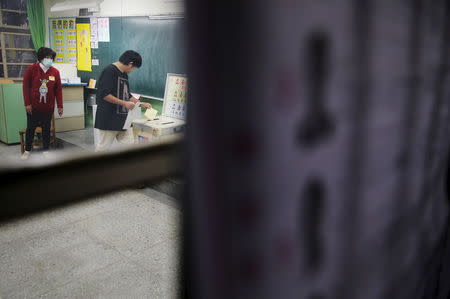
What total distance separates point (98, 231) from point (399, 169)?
2810mm

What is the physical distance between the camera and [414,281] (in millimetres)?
992

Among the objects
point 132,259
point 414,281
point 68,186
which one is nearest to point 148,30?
point 132,259

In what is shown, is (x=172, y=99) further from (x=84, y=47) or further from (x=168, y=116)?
(x=84, y=47)

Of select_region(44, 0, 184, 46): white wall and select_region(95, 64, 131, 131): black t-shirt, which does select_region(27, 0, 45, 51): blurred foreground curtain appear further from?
select_region(95, 64, 131, 131): black t-shirt

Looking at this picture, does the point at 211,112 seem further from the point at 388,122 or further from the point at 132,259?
the point at 132,259

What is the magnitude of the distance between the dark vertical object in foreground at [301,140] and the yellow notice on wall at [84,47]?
6163 mm

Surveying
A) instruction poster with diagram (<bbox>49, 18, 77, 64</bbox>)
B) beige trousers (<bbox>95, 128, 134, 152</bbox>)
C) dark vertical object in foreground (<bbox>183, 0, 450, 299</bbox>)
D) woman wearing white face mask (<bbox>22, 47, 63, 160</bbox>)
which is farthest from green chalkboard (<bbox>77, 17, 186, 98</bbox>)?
dark vertical object in foreground (<bbox>183, 0, 450, 299</bbox>)

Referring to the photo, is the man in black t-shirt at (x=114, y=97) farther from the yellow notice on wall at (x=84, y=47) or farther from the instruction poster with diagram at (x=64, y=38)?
the instruction poster with diagram at (x=64, y=38)

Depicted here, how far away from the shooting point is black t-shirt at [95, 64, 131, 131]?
3412 millimetres

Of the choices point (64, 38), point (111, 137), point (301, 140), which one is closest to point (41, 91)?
point (111, 137)

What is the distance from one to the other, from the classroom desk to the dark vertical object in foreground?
19.2 feet

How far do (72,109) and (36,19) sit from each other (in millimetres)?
2545

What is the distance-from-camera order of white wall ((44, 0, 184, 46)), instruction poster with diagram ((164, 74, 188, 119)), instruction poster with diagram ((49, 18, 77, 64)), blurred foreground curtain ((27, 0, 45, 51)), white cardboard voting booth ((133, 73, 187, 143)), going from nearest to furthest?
white cardboard voting booth ((133, 73, 187, 143)) < instruction poster with diagram ((164, 74, 188, 119)) < white wall ((44, 0, 184, 46)) < instruction poster with diagram ((49, 18, 77, 64)) < blurred foreground curtain ((27, 0, 45, 51))

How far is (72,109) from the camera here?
5.98 metres
